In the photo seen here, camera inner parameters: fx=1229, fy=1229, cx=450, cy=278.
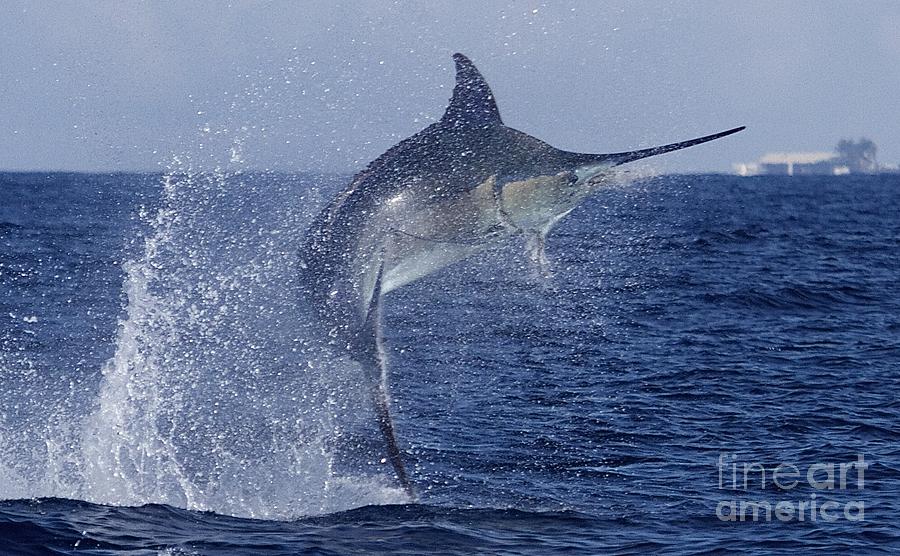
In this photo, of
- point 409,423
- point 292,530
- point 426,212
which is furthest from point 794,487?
point 292,530

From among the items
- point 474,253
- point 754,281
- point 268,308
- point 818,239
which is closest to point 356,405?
point 268,308

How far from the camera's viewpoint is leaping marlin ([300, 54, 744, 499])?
443 inches

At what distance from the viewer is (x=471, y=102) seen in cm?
1170

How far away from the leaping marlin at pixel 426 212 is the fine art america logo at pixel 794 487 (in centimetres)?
341

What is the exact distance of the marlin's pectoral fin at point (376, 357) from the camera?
36.4 feet

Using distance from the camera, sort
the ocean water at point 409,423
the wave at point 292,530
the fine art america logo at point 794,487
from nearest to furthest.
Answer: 1. the wave at point 292,530
2. the ocean water at point 409,423
3. the fine art america logo at point 794,487

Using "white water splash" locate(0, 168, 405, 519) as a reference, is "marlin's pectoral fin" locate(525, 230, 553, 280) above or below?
above

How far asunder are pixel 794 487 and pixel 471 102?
215 inches

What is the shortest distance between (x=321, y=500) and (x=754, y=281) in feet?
75.9

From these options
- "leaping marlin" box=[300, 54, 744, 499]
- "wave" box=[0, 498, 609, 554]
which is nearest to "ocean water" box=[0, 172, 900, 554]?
"wave" box=[0, 498, 609, 554]

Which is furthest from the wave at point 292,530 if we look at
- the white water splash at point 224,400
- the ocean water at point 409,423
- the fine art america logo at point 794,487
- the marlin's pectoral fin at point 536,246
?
the marlin's pectoral fin at point 536,246

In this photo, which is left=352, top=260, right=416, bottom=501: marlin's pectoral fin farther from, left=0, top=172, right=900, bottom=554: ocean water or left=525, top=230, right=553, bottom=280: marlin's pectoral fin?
left=525, top=230, right=553, bottom=280: marlin's pectoral fin

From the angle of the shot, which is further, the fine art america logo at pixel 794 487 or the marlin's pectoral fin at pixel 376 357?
the fine art america logo at pixel 794 487

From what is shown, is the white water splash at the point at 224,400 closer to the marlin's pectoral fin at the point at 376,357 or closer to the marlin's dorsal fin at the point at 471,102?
the marlin's pectoral fin at the point at 376,357
